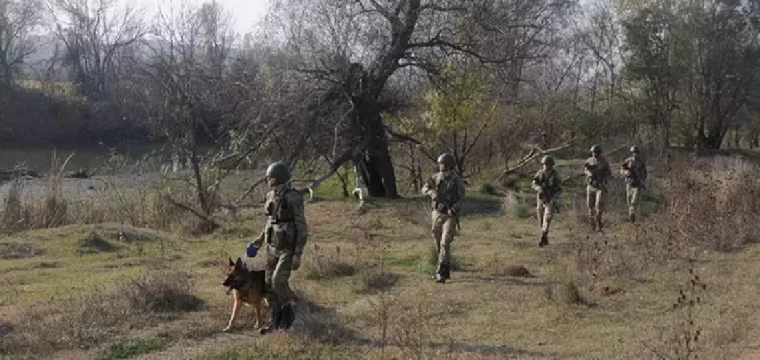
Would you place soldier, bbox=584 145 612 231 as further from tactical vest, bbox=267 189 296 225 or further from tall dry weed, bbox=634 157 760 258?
tactical vest, bbox=267 189 296 225

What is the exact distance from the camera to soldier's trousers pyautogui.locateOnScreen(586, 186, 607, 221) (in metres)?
16.0

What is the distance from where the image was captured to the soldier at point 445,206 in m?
11.6

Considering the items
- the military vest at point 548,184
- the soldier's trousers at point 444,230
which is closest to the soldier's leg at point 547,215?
the military vest at point 548,184

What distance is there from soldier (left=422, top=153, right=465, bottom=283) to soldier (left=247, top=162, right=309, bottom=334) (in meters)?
3.28

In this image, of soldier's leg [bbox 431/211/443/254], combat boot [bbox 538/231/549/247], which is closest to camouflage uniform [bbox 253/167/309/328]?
soldier's leg [bbox 431/211/443/254]

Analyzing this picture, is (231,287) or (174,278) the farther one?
(174,278)

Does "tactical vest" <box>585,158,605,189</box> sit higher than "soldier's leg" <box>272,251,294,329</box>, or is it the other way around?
"tactical vest" <box>585,158,605,189</box>

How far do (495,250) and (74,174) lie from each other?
27.1 m

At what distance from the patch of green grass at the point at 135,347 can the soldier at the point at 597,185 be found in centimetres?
981

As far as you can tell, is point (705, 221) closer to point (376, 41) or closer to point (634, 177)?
point (634, 177)

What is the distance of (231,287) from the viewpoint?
8594 mm

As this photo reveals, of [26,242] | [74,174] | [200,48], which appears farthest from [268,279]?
[200,48]

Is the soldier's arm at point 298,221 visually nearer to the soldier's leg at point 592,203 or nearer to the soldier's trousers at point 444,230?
the soldier's trousers at point 444,230

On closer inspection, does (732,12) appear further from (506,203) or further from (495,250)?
(495,250)
